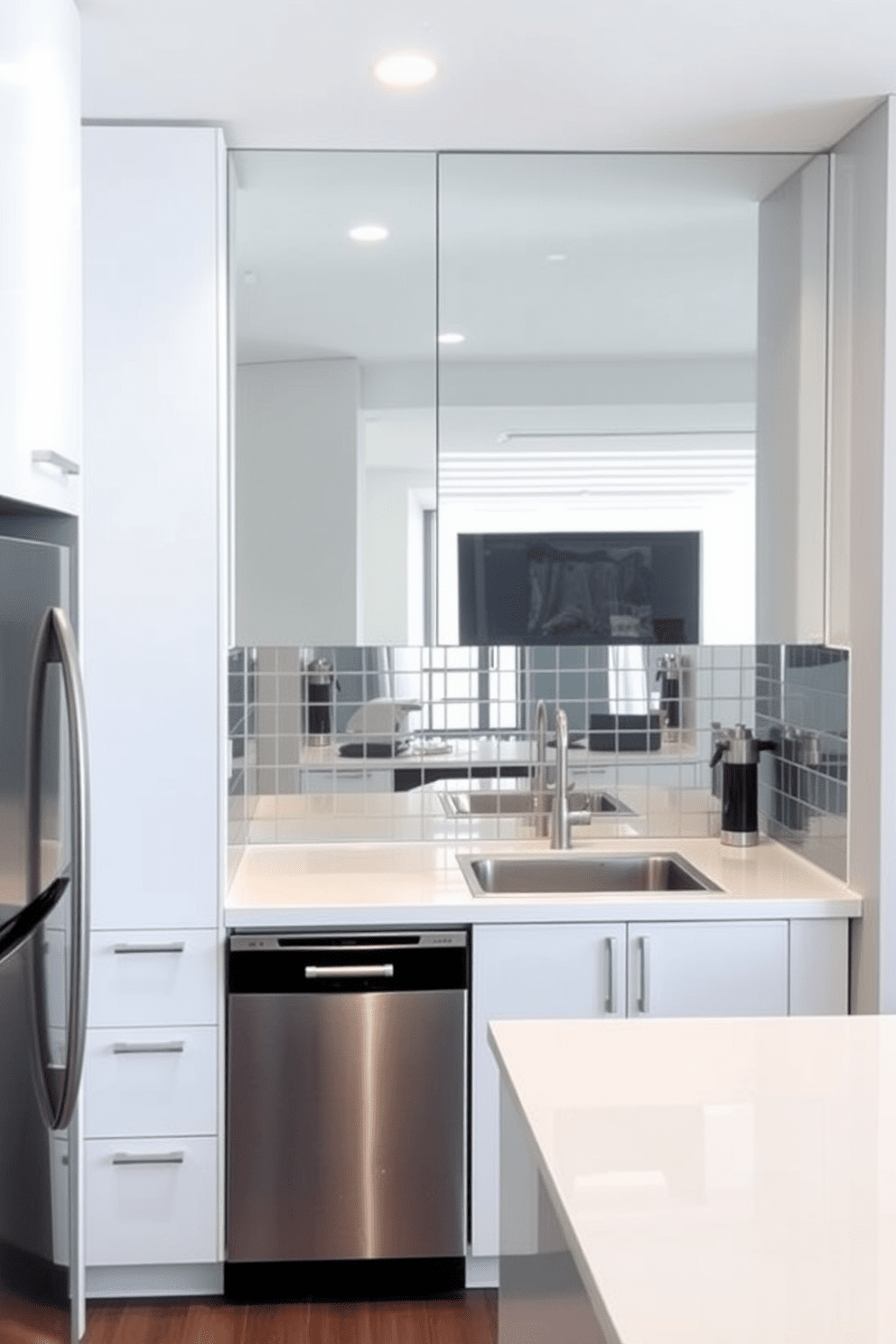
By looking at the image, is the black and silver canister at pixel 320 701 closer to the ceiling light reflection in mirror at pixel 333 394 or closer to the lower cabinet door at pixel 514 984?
the ceiling light reflection in mirror at pixel 333 394

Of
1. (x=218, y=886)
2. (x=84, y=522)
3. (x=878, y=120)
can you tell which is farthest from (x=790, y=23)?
(x=218, y=886)

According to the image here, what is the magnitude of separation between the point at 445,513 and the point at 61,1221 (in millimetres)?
1834

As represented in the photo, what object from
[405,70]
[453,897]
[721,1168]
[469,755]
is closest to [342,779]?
[469,755]

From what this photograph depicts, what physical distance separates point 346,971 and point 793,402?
162 centimetres

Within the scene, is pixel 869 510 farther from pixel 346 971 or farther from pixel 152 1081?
pixel 152 1081

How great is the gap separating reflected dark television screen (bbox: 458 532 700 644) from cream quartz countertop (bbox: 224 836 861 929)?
1.83ft

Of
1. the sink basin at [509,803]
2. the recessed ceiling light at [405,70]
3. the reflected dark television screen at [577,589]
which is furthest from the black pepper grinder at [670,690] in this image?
the recessed ceiling light at [405,70]

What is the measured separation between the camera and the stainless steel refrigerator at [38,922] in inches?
71.2

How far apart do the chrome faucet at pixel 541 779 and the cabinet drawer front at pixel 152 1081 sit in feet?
3.64

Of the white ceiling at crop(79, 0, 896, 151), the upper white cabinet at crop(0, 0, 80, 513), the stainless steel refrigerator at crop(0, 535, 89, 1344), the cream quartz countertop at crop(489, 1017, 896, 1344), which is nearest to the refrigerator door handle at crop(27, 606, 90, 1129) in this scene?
the stainless steel refrigerator at crop(0, 535, 89, 1344)

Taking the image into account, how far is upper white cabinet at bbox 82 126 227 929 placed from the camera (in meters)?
3.02

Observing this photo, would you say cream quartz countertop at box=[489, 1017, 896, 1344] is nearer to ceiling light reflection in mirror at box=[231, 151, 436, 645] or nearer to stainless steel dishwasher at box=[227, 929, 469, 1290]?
stainless steel dishwasher at box=[227, 929, 469, 1290]

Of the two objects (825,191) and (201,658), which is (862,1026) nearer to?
(201,658)

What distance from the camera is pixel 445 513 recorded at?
11.2ft
